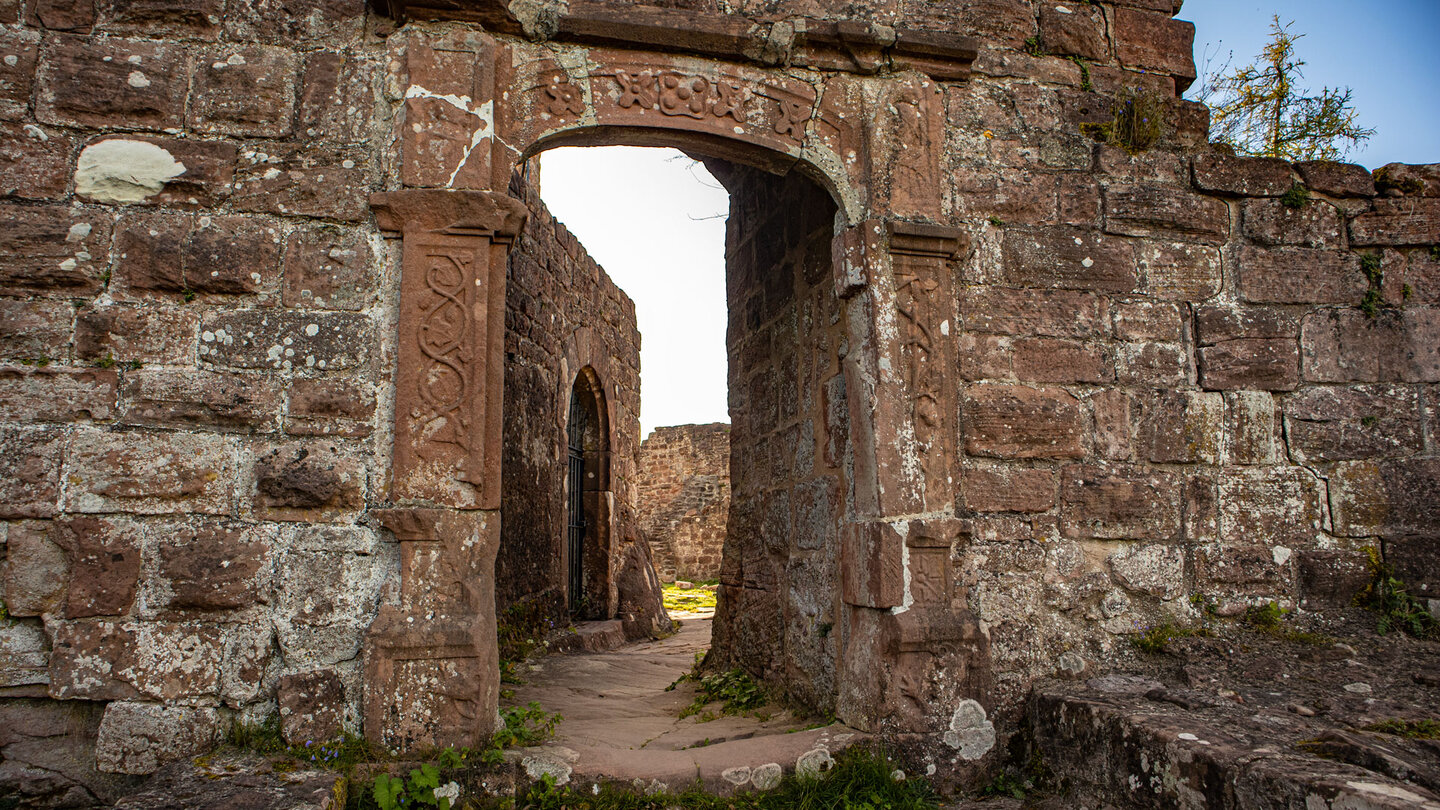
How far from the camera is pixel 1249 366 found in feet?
11.4

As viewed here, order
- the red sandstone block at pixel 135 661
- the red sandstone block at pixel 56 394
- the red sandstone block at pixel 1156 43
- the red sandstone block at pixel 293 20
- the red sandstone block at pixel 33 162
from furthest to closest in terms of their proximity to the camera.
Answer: the red sandstone block at pixel 1156 43 < the red sandstone block at pixel 293 20 < the red sandstone block at pixel 33 162 < the red sandstone block at pixel 56 394 < the red sandstone block at pixel 135 661

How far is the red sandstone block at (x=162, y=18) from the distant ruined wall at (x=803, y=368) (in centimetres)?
1

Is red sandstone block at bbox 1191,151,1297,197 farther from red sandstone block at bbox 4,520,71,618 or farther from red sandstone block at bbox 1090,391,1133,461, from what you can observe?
red sandstone block at bbox 4,520,71,618

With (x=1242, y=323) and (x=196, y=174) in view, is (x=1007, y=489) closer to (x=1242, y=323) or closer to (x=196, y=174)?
(x=1242, y=323)

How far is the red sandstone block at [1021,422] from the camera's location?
3275 millimetres

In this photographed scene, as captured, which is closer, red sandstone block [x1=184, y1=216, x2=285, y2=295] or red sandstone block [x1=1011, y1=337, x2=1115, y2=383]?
red sandstone block [x1=184, y1=216, x2=285, y2=295]

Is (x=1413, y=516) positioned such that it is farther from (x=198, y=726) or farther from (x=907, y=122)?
(x=198, y=726)

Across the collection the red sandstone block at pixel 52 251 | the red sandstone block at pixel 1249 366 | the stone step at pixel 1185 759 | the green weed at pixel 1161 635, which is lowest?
the stone step at pixel 1185 759

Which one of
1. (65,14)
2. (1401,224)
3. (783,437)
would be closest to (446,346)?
(65,14)

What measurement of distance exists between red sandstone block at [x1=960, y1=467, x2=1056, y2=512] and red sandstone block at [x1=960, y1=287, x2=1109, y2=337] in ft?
1.86

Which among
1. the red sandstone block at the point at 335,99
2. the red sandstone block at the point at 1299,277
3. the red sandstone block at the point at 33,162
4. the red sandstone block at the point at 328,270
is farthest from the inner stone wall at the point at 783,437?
the red sandstone block at the point at 33,162

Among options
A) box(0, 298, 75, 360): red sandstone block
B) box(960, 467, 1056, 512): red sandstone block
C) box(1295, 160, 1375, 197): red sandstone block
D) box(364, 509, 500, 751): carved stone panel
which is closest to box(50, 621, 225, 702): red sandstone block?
box(364, 509, 500, 751): carved stone panel

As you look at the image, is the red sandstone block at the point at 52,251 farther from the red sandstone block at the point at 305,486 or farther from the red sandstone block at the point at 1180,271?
the red sandstone block at the point at 1180,271

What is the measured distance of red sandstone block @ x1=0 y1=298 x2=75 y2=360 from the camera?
270 cm
